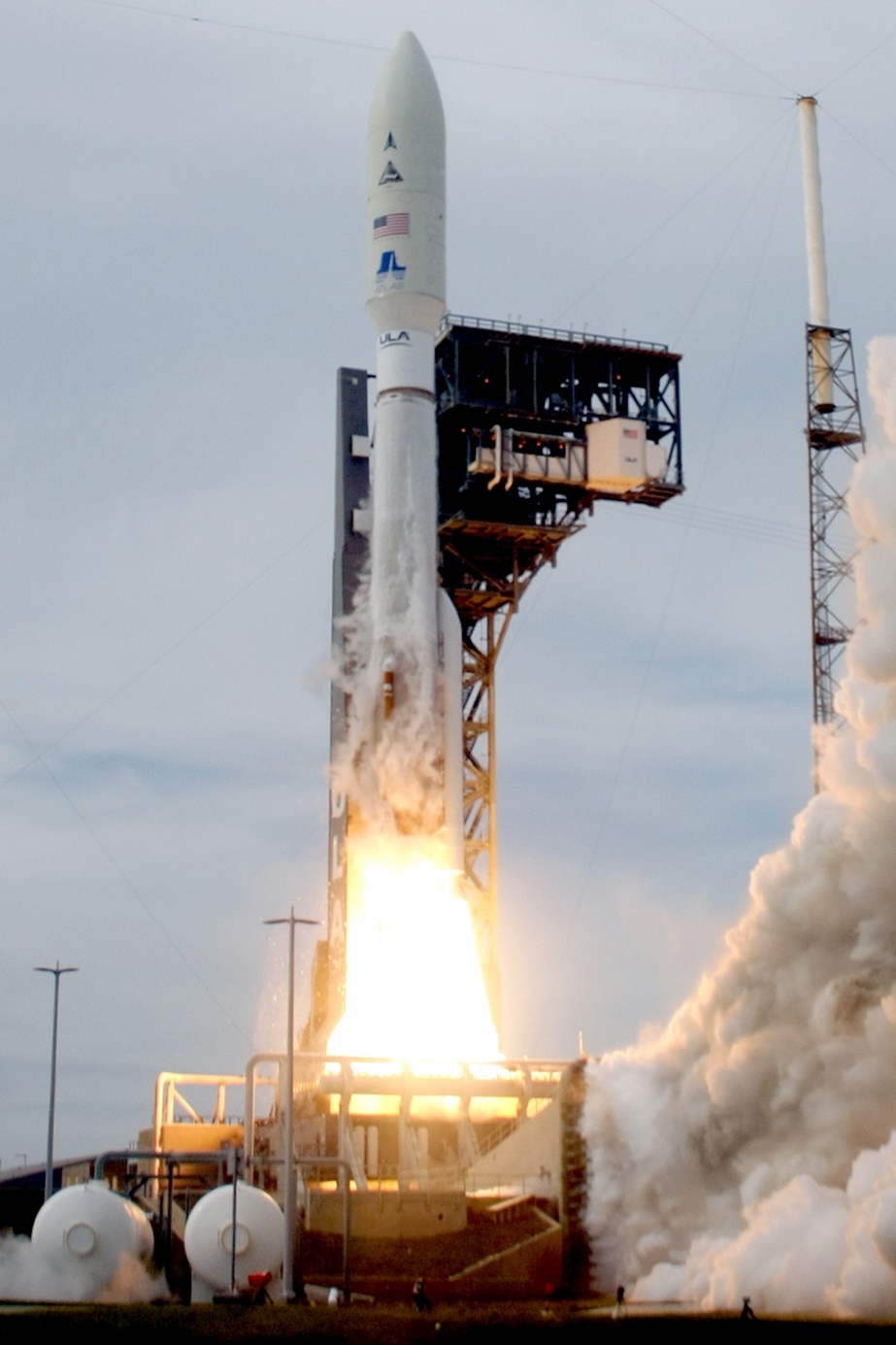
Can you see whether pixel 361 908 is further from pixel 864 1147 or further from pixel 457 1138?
pixel 864 1147

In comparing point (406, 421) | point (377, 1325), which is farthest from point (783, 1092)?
point (406, 421)

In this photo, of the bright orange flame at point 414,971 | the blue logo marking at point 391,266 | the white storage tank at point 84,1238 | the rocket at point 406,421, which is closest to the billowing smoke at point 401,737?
the rocket at point 406,421

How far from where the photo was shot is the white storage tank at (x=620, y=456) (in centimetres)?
7881

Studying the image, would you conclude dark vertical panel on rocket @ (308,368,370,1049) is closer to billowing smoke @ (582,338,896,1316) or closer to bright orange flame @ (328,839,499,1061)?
bright orange flame @ (328,839,499,1061)

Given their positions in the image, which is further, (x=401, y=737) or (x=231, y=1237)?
(x=401, y=737)

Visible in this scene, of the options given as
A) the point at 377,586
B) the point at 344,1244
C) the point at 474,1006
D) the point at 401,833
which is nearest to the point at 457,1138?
the point at 474,1006

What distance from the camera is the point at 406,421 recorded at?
66.2 meters

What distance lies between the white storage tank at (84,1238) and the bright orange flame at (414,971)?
14320 mm

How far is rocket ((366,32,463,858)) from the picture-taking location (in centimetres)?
6581

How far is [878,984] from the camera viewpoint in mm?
44969

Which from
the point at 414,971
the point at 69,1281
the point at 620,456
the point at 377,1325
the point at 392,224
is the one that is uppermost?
the point at 392,224

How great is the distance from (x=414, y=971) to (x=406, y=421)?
19092 mm

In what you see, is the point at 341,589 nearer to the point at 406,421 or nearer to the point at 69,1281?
the point at 406,421

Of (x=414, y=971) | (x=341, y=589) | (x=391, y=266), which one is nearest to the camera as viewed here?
(x=414, y=971)
